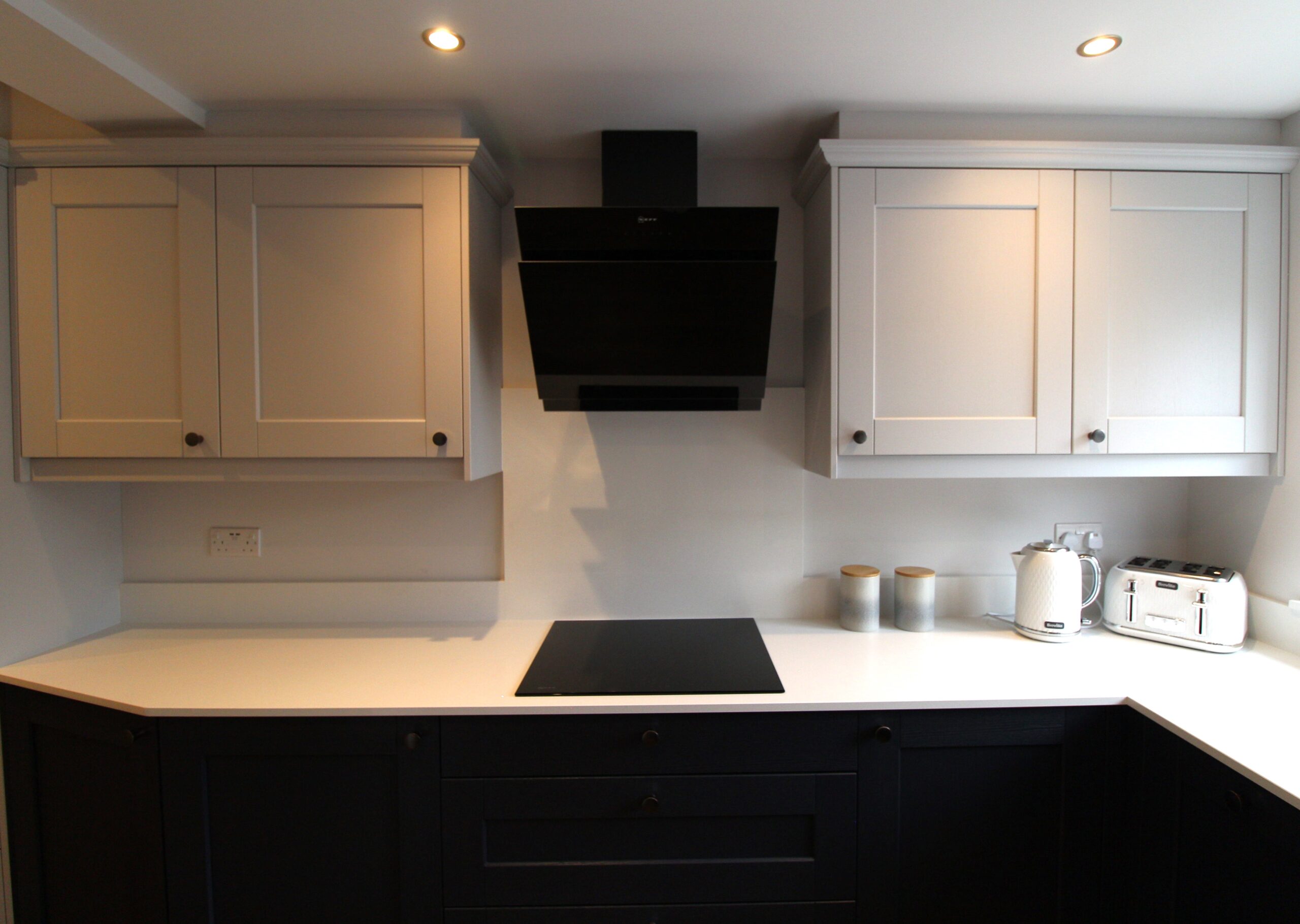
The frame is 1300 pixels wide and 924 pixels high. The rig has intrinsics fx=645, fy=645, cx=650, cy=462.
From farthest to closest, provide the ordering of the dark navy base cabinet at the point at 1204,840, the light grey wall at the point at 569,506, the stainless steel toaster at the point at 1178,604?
the light grey wall at the point at 569,506 → the stainless steel toaster at the point at 1178,604 → the dark navy base cabinet at the point at 1204,840

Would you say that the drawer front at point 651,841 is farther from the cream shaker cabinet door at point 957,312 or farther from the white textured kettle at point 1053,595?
the cream shaker cabinet door at point 957,312

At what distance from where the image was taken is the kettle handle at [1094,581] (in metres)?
1.81

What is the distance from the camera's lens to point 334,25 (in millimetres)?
1307

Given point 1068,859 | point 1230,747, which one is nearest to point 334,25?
point 1230,747

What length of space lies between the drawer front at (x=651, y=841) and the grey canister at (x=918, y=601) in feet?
1.94

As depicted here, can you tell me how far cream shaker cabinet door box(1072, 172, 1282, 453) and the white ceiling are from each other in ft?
0.80

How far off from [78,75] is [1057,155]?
2.26m

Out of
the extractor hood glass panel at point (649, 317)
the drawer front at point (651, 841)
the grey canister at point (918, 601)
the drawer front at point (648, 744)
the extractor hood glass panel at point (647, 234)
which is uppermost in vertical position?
the extractor hood glass panel at point (647, 234)

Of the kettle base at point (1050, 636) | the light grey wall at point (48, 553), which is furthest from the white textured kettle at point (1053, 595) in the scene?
the light grey wall at point (48, 553)

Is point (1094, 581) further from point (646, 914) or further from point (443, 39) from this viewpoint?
point (443, 39)

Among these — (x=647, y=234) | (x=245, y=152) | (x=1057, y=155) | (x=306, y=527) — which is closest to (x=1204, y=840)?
(x=1057, y=155)

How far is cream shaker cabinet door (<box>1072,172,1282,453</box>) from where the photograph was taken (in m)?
1.63

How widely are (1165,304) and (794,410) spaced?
0.96 meters

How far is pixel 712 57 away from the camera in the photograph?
4.67 feet
